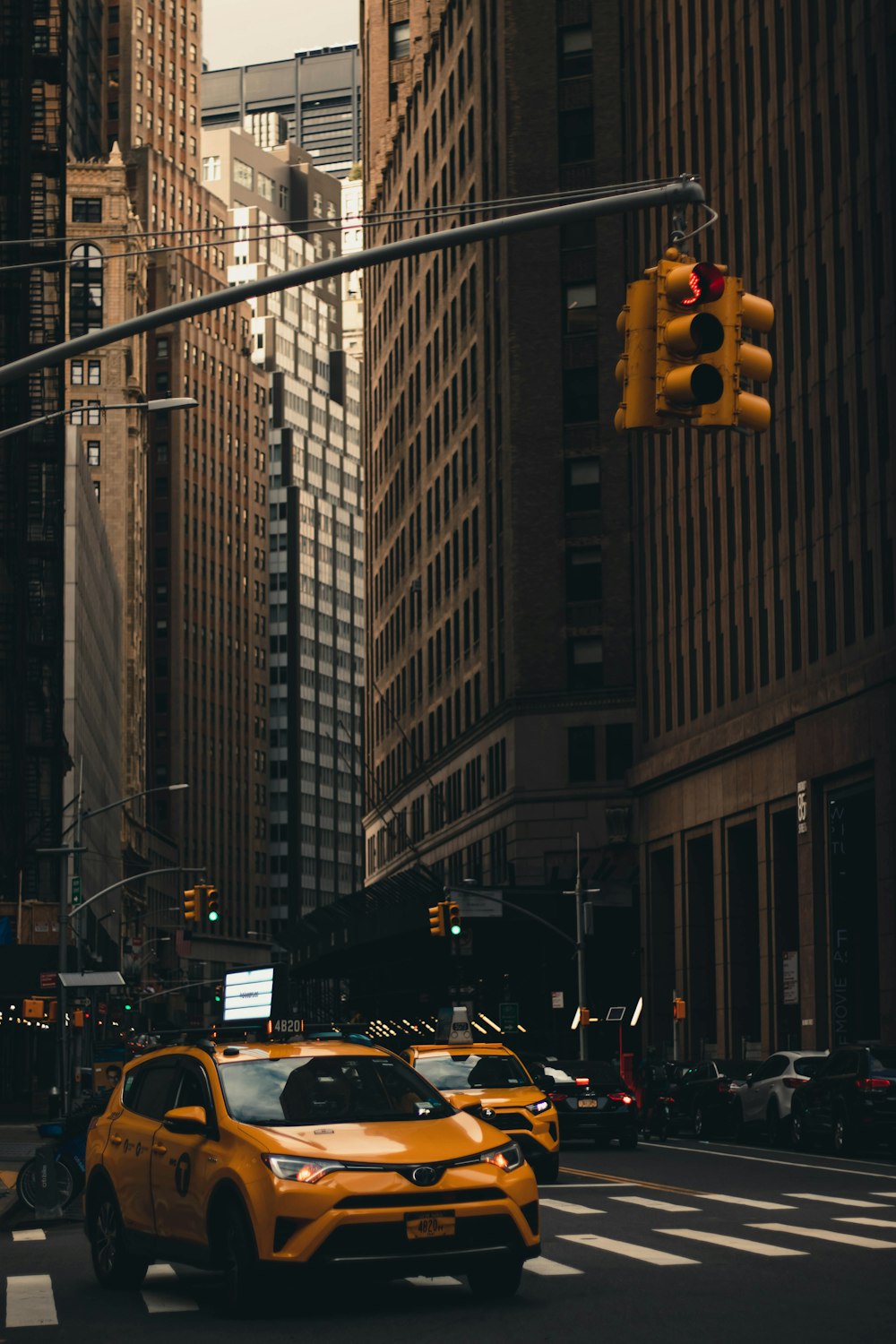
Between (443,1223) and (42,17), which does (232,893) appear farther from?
(443,1223)

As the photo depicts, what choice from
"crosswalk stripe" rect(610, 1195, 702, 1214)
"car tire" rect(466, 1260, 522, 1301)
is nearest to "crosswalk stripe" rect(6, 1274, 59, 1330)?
"car tire" rect(466, 1260, 522, 1301)

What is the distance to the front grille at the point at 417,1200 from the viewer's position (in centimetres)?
1174

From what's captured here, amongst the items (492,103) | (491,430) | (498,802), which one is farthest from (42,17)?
(498,802)

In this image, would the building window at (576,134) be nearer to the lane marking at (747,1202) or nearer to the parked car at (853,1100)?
the parked car at (853,1100)

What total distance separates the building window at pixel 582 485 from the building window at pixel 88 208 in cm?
8357

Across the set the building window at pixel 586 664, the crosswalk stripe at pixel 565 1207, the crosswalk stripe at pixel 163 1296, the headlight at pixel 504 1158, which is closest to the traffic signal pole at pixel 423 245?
the headlight at pixel 504 1158

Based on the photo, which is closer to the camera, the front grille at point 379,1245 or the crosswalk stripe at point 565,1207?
the front grille at point 379,1245

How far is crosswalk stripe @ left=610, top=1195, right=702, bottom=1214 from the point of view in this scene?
2027 cm

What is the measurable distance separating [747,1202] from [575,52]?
220 feet

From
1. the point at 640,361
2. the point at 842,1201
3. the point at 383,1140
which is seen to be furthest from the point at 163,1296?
the point at 842,1201

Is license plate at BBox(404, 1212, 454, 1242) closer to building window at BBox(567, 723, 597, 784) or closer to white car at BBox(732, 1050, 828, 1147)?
white car at BBox(732, 1050, 828, 1147)

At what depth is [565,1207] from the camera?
830 inches

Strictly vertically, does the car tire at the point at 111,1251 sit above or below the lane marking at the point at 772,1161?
above

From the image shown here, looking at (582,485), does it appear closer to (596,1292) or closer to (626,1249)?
(626,1249)
